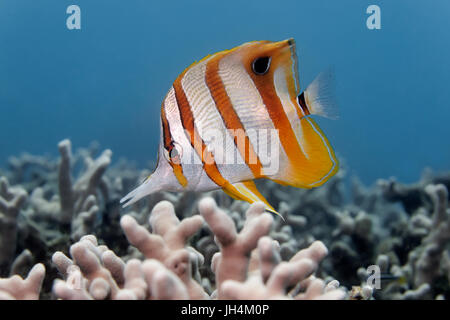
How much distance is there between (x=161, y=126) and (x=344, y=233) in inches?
119

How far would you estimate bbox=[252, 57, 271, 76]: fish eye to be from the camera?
1.09m

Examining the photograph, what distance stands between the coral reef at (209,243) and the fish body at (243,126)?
12 centimetres

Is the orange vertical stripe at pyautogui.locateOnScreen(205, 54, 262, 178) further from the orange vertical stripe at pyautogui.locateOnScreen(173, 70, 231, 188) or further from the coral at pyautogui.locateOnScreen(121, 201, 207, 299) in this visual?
the coral at pyautogui.locateOnScreen(121, 201, 207, 299)

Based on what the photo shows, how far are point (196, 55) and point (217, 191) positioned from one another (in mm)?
37642

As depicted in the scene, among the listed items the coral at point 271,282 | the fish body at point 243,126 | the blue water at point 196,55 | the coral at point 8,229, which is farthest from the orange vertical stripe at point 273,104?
the blue water at point 196,55

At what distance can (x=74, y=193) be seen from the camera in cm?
320

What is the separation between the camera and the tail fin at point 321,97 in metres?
1.11

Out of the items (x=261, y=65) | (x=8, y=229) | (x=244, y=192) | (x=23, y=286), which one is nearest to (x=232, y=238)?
(x=244, y=192)

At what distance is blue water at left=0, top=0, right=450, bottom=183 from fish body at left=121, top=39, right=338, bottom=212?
36.5 metres

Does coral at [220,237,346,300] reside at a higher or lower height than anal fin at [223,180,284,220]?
lower

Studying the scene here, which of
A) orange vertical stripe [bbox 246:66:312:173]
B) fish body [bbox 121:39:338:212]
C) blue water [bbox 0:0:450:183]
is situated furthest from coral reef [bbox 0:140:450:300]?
blue water [bbox 0:0:450:183]

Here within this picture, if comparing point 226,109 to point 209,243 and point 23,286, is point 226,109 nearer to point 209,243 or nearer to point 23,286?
point 23,286
